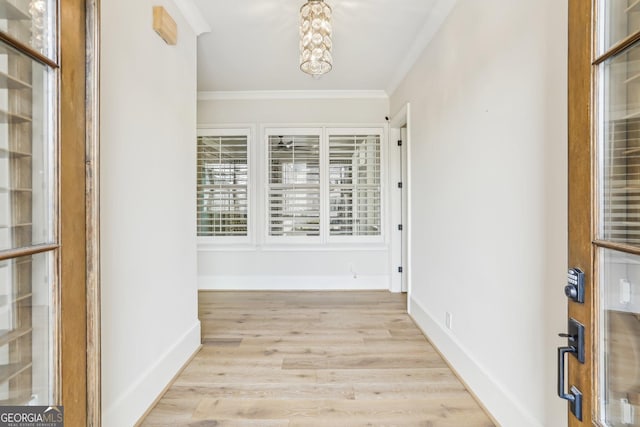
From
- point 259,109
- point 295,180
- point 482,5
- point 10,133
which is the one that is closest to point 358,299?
point 295,180

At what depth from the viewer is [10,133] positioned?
0.97 metres

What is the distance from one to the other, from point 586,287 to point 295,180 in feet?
12.1

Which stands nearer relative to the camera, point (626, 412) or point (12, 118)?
point (626, 412)

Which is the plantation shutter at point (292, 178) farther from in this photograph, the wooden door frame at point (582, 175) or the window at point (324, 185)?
the wooden door frame at point (582, 175)

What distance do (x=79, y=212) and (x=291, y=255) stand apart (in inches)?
130

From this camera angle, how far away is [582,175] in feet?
2.92

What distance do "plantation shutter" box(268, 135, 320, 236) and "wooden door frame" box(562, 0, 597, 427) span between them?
138 inches

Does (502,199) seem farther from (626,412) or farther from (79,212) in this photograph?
(79,212)

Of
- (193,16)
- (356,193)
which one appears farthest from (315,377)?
(193,16)

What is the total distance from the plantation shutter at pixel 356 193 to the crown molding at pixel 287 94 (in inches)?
28.5

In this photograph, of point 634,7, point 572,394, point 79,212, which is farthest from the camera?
point 79,212

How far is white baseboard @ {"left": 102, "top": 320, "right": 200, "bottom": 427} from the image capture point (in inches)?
60.9

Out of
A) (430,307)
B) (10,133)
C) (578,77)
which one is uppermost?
(578,77)

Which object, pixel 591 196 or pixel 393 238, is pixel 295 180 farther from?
pixel 591 196
